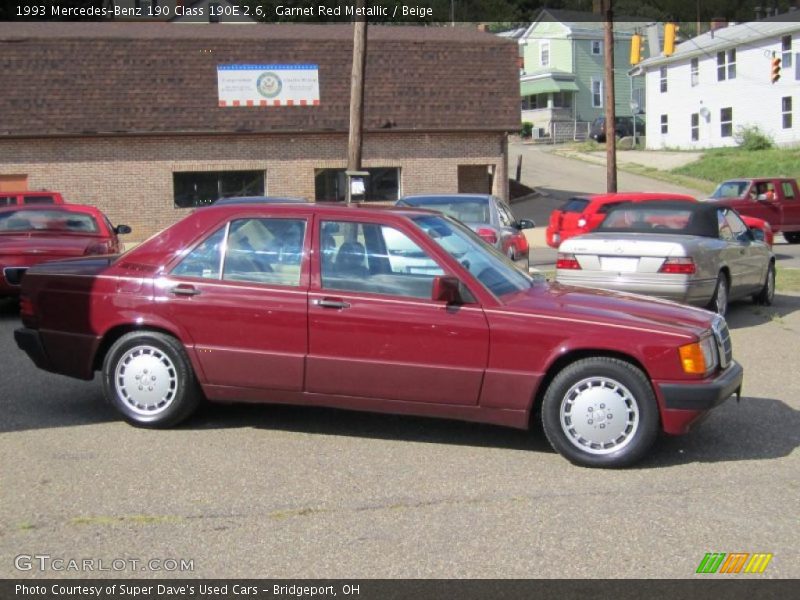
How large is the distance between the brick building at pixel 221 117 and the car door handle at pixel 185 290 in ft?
71.6

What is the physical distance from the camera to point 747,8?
77.5m

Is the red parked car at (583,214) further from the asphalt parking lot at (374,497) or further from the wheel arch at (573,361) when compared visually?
the wheel arch at (573,361)

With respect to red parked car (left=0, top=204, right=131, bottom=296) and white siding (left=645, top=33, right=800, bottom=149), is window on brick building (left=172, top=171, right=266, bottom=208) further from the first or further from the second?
white siding (left=645, top=33, right=800, bottom=149)

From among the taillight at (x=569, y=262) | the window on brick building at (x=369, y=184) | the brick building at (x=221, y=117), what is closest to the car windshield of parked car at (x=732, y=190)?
the brick building at (x=221, y=117)

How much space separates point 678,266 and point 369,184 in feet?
63.3

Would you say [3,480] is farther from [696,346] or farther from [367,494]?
[696,346]

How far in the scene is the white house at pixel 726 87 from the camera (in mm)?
45562

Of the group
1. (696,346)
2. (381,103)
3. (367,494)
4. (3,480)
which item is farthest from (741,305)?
(381,103)

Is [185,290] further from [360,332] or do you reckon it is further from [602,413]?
[602,413]

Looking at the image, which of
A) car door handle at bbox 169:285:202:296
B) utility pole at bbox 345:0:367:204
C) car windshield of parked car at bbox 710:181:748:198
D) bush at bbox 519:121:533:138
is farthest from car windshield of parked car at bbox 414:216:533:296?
bush at bbox 519:121:533:138

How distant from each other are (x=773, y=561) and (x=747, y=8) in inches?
3169

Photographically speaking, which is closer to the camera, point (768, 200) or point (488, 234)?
point (488, 234)

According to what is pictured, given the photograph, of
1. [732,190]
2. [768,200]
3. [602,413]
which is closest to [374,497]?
[602,413]

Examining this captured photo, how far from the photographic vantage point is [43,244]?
12.9 meters
